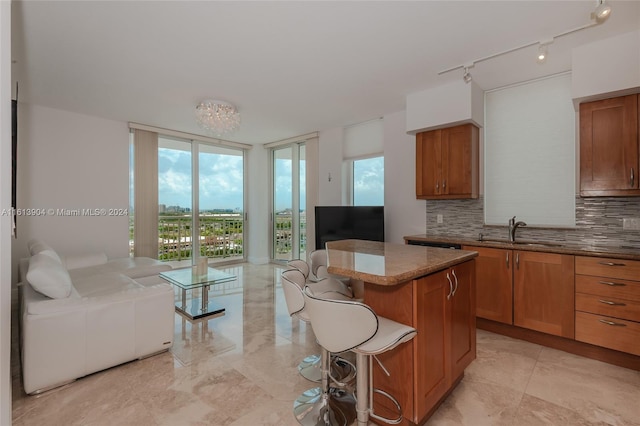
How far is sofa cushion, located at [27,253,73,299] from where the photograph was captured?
2076 millimetres

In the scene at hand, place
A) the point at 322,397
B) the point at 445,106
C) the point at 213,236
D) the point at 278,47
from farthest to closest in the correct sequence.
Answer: the point at 213,236 → the point at 445,106 → the point at 278,47 → the point at 322,397

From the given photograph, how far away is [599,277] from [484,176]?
158 cm

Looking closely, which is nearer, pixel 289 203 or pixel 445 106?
pixel 445 106

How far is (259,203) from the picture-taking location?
21.8 ft

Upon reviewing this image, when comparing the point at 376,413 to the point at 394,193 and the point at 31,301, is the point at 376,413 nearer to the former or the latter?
the point at 31,301

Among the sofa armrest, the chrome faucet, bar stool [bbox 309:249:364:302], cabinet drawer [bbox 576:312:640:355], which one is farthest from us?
the sofa armrest

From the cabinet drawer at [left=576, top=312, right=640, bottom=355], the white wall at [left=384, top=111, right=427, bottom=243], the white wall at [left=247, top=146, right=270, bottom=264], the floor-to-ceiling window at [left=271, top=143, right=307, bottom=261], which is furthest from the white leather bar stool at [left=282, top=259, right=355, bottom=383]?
the white wall at [left=247, top=146, right=270, bottom=264]

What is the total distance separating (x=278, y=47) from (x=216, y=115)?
1575 millimetres

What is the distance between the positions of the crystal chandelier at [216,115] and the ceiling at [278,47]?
0.46 ft

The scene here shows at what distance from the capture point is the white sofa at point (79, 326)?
1.98m

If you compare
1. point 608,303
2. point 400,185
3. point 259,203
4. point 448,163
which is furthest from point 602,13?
point 259,203

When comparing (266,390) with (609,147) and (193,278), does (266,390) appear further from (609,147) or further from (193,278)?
(609,147)

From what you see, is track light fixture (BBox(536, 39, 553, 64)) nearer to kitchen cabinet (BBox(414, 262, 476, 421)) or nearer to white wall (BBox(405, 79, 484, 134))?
white wall (BBox(405, 79, 484, 134))

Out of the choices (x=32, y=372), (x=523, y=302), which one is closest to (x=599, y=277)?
(x=523, y=302)
